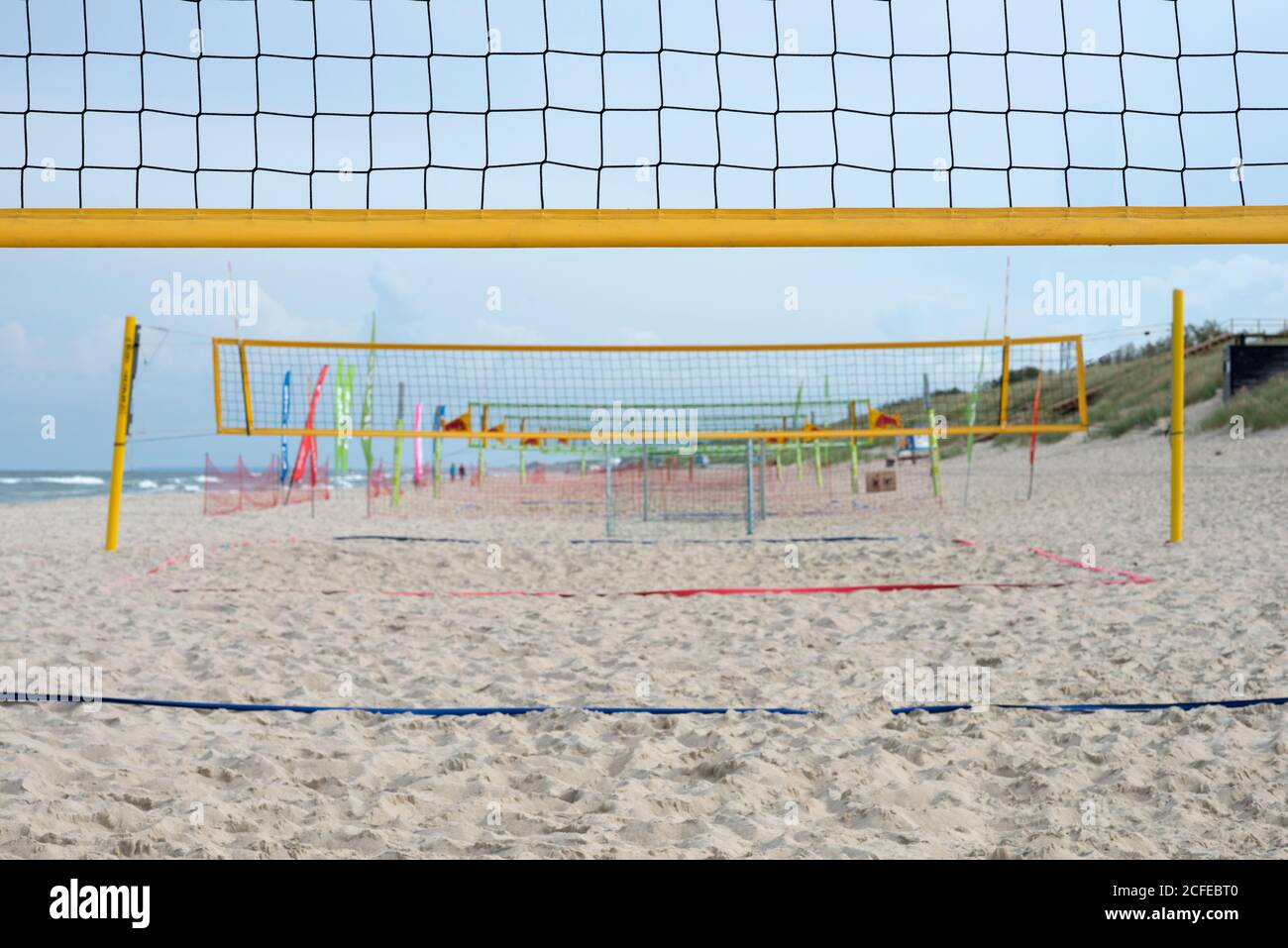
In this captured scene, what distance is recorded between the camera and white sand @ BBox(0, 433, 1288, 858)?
217 cm

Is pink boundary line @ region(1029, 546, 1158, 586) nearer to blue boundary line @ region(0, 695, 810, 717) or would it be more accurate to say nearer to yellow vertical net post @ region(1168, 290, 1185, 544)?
yellow vertical net post @ region(1168, 290, 1185, 544)

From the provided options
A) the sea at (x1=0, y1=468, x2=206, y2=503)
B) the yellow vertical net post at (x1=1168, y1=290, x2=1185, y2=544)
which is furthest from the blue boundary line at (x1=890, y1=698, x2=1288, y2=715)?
the sea at (x1=0, y1=468, x2=206, y2=503)

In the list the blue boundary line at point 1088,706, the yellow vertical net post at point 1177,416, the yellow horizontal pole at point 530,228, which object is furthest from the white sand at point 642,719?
the yellow horizontal pole at point 530,228

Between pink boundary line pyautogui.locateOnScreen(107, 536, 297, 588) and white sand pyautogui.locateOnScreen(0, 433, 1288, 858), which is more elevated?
pink boundary line pyautogui.locateOnScreen(107, 536, 297, 588)

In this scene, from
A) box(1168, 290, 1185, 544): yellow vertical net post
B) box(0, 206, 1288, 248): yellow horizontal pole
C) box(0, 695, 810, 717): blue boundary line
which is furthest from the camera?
box(1168, 290, 1185, 544): yellow vertical net post

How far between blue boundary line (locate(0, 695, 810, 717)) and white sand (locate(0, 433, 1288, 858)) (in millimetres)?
44

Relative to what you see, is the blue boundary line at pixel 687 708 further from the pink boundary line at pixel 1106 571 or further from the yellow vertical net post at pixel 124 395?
the yellow vertical net post at pixel 124 395

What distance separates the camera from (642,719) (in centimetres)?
295

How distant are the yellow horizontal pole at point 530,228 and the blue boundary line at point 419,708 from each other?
1.41 metres

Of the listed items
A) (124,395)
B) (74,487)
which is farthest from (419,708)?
(74,487)

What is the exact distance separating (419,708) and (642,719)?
68 cm

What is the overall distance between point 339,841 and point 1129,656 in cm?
286
